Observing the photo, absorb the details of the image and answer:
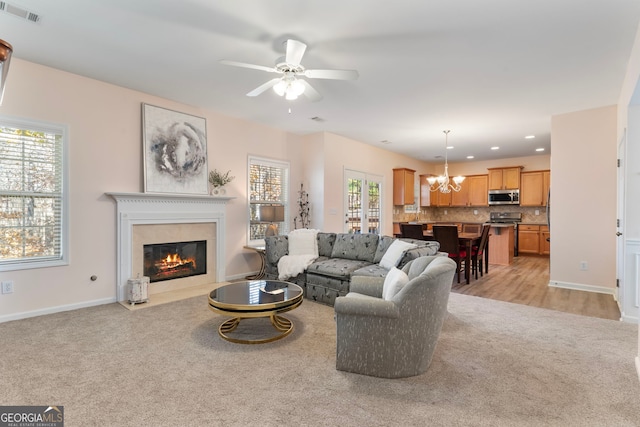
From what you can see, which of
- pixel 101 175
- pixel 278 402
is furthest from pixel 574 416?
pixel 101 175

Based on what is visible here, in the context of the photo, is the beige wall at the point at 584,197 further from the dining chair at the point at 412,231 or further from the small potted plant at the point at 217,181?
the small potted plant at the point at 217,181

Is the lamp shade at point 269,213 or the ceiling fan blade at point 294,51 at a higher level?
the ceiling fan blade at point 294,51

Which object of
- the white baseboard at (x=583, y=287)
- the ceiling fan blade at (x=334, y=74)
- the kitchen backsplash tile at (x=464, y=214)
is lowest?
the white baseboard at (x=583, y=287)

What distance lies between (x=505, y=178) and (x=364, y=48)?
24.4 ft

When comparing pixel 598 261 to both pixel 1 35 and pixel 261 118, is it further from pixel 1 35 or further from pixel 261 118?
pixel 1 35

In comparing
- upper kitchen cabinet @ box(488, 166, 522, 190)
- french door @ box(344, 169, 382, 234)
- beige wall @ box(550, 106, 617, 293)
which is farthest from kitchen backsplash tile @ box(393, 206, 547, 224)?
beige wall @ box(550, 106, 617, 293)

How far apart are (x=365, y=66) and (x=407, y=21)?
0.83 m

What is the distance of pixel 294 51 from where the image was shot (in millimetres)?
2586

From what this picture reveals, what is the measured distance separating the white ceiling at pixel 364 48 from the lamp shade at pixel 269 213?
1592mm

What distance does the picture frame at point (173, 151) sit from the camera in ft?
14.0

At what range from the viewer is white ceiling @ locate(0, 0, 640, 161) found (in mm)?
2441

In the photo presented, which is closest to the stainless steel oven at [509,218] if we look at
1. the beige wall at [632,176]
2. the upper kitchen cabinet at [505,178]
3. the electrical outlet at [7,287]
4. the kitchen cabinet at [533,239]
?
the kitchen cabinet at [533,239]

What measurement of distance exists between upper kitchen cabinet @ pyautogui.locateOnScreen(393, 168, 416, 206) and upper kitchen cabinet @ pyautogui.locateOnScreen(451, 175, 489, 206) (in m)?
2.19

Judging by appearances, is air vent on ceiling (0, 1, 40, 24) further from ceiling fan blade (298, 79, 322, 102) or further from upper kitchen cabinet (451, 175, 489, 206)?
upper kitchen cabinet (451, 175, 489, 206)
